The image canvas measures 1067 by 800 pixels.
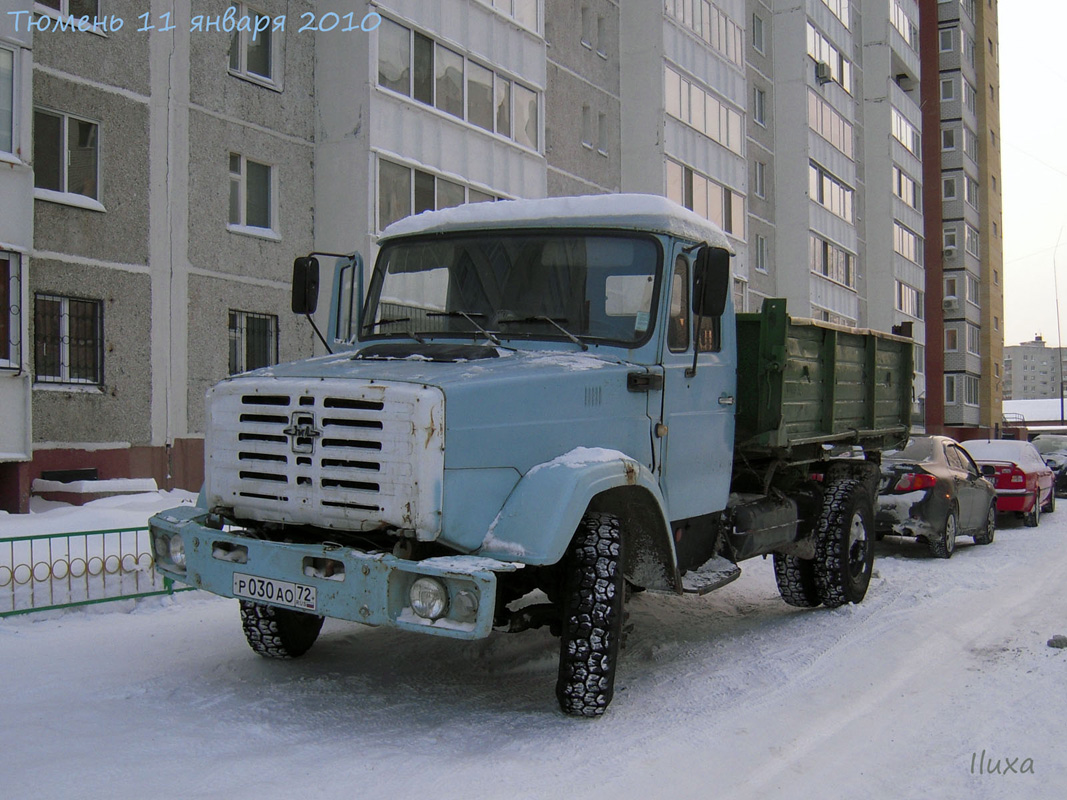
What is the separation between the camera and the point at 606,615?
4.89m

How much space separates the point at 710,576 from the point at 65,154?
38.9 ft

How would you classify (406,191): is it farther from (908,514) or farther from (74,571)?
(74,571)

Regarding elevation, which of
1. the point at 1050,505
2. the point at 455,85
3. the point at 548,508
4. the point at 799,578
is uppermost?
the point at 455,85

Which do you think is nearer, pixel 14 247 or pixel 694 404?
pixel 694 404

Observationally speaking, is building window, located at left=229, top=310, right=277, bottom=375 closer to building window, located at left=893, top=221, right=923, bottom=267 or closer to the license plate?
the license plate

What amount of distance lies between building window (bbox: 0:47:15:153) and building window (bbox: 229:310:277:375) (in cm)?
466

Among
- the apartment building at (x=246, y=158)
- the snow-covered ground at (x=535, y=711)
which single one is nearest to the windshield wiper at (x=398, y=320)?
the snow-covered ground at (x=535, y=711)

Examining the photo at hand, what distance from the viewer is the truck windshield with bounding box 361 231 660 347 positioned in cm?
564

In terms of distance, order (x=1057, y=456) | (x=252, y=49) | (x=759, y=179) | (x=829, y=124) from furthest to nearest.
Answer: (x=829, y=124)
(x=759, y=179)
(x=1057, y=456)
(x=252, y=49)

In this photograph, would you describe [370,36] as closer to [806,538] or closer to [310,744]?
[806,538]

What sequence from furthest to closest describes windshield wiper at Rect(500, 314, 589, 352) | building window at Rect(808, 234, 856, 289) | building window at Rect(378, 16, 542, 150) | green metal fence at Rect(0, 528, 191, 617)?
building window at Rect(808, 234, 856, 289) < building window at Rect(378, 16, 542, 150) < green metal fence at Rect(0, 528, 191, 617) < windshield wiper at Rect(500, 314, 589, 352)

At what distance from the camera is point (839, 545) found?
25.6 ft

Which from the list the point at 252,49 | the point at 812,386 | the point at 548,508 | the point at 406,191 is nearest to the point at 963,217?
the point at 406,191

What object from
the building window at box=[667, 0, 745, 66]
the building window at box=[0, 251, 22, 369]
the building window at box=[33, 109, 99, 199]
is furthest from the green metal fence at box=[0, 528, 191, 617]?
the building window at box=[667, 0, 745, 66]
